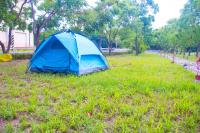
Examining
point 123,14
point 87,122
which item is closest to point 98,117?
point 87,122

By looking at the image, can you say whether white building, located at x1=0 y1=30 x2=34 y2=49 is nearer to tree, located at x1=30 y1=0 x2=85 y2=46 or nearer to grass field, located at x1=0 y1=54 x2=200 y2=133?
tree, located at x1=30 y1=0 x2=85 y2=46

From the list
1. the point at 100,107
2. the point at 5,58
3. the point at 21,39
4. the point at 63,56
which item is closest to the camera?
the point at 100,107

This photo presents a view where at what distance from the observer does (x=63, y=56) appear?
8570mm

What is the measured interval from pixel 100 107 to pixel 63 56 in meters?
4.58

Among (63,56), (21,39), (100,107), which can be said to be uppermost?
(21,39)

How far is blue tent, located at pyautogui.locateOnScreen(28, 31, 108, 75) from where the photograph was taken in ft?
27.2

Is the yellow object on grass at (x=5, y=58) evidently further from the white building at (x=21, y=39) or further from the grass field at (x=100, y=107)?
the white building at (x=21, y=39)

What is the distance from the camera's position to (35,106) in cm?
432

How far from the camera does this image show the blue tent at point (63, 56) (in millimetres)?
8297

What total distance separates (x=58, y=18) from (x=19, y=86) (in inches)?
515

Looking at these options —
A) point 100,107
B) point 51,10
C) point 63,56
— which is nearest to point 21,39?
point 51,10

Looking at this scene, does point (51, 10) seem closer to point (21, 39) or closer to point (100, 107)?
point (100, 107)

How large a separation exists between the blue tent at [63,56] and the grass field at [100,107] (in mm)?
1990

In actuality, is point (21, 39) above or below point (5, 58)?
above
